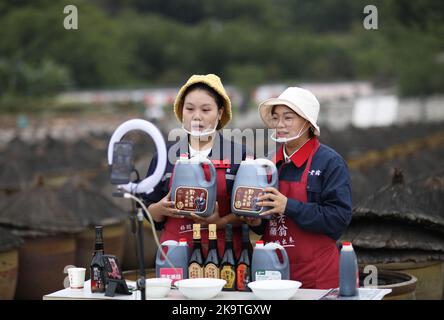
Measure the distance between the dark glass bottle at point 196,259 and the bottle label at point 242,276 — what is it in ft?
0.66

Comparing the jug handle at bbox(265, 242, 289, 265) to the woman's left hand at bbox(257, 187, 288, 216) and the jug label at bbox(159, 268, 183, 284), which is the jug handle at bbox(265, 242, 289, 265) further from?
the jug label at bbox(159, 268, 183, 284)

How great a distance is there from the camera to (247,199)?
15.0ft

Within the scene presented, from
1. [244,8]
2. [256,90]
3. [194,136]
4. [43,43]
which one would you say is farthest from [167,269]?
[244,8]

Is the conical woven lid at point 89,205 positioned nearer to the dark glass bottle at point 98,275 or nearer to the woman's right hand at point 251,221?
the dark glass bottle at point 98,275

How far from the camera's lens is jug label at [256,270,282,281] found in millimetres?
4523

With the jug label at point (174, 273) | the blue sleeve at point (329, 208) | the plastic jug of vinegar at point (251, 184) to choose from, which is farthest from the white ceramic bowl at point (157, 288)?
the blue sleeve at point (329, 208)

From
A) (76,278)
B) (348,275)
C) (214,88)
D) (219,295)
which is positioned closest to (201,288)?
(219,295)

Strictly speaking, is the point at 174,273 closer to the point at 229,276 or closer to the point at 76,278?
the point at 229,276

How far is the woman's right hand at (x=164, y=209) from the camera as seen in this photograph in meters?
4.72

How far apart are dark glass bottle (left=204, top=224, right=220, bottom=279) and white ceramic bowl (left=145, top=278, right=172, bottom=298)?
274 mm

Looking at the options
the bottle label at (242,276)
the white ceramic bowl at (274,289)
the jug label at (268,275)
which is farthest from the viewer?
the bottle label at (242,276)

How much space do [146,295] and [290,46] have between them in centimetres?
10349
